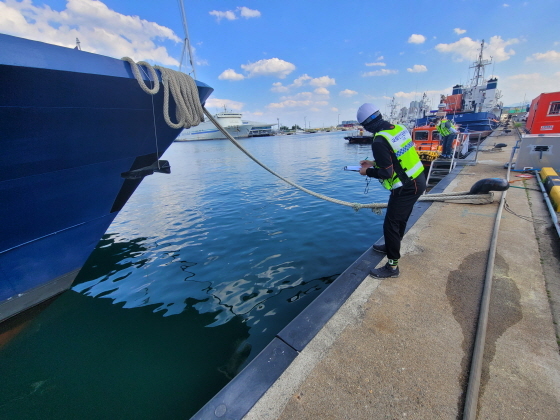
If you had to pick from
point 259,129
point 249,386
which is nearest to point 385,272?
point 249,386

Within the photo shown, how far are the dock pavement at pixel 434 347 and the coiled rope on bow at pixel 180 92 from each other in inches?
116

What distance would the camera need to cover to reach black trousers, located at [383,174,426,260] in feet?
9.59

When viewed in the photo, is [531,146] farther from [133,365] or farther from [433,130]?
[133,365]

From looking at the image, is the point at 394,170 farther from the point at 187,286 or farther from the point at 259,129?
the point at 259,129

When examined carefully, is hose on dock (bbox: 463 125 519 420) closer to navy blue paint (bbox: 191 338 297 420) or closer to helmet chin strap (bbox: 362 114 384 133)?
navy blue paint (bbox: 191 338 297 420)

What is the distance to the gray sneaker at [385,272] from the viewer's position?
3018mm

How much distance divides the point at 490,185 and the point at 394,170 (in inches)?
164

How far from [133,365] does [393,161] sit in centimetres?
377

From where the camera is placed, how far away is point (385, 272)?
3.05 metres

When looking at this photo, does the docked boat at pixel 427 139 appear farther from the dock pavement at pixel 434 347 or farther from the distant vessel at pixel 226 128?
the distant vessel at pixel 226 128

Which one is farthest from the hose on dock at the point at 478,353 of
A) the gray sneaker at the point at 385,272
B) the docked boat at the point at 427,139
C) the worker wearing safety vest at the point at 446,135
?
the docked boat at the point at 427,139

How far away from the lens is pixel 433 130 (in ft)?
42.2

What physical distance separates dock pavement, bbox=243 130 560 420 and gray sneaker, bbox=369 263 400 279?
70mm

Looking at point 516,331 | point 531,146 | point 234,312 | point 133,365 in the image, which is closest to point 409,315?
point 516,331
